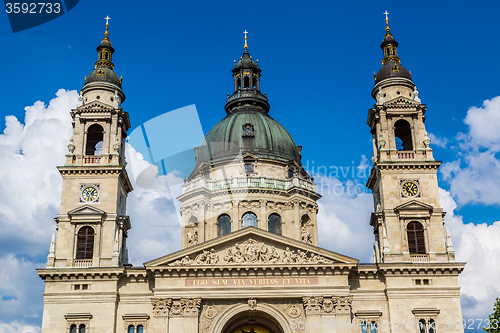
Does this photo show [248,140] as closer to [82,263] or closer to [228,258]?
[228,258]

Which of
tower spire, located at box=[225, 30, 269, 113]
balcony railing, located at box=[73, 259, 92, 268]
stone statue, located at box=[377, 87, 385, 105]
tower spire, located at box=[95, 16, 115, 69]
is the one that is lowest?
balcony railing, located at box=[73, 259, 92, 268]

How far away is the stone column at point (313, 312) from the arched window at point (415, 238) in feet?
26.4

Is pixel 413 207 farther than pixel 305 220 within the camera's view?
No

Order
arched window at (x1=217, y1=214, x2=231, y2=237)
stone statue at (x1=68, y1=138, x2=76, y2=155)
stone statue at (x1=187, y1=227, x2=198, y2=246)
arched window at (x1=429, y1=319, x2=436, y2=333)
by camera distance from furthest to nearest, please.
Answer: arched window at (x1=217, y1=214, x2=231, y2=237), stone statue at (x1=187, y1=227, x2=198, y2=246), stone statue at (x1=68, y1=138, x2=76, y2=155), arched window at (x1=429, y1=319, x2=436, y2=333)

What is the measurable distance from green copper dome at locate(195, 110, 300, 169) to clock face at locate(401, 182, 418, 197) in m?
17.8

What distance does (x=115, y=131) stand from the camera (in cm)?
5012

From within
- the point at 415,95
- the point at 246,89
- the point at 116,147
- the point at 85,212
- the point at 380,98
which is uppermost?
the point at 246,89

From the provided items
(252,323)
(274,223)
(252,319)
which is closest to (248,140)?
(274,223)

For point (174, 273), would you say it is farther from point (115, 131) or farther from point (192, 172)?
point (192, 172)

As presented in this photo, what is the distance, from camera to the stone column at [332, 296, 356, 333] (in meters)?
43.8

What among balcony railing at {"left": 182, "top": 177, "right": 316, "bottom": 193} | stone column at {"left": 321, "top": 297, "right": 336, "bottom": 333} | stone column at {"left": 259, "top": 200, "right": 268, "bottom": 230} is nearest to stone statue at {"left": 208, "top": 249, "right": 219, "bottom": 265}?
stone column at {"left": 321, "top": 297, "right": 336, "bottom": 333}

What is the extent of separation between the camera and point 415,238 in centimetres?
4731

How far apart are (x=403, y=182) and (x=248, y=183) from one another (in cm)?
1702

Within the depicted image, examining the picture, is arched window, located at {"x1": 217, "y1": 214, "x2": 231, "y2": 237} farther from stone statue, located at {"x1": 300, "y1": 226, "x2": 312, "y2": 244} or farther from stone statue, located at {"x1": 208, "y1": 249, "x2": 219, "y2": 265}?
stone statue, located at {"x1": 208, "y1": 249, "x2": 219, "y2": 265}
